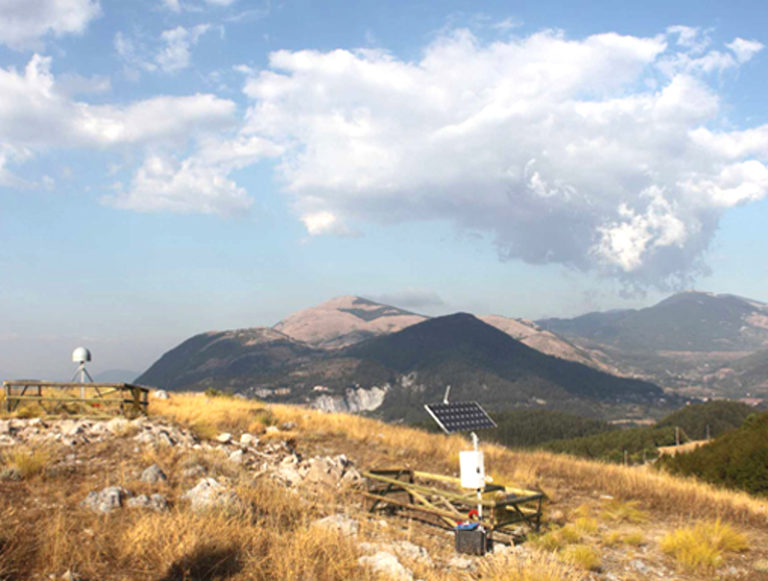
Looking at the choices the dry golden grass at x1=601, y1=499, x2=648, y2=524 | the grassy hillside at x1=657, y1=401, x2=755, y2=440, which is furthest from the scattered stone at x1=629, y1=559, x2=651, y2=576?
the grassy hillside at x1=657, y1=401, x2=755, y2=440

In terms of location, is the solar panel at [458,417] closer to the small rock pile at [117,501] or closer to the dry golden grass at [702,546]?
the dry golden grass at [702,546]

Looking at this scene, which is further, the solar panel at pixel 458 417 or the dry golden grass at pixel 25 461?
the solar panel at pixel 458 417

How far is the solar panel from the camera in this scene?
14273 mm

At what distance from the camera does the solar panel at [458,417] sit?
14273 mm

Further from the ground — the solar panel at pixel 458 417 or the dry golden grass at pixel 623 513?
the solar panel at pixel 458 417

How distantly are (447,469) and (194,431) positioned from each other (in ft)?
27.4

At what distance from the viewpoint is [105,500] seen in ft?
29.9

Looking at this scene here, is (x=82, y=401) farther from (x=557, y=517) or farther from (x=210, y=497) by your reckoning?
(x=557, y=517)

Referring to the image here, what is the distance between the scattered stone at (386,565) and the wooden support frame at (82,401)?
12.4 metres

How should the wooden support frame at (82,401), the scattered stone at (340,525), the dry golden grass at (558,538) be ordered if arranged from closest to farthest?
the scattered stone at (340,525)
the dry golden grass at (558,538)
the wooden support frame at (82,401)

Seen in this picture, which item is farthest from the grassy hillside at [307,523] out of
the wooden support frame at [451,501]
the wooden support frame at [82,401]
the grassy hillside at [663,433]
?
the grassy hillside at [663,433]

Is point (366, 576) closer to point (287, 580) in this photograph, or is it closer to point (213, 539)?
point (287, 580)

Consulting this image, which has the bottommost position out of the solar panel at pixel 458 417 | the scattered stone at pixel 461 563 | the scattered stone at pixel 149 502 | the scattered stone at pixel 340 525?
the scattered stone at pixel 461 563

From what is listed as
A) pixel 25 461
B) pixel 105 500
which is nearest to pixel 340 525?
pixel 105 500
